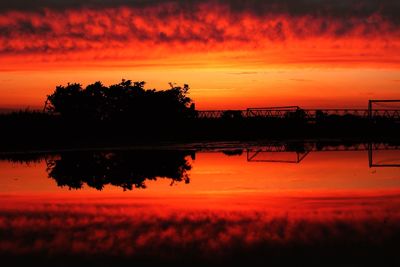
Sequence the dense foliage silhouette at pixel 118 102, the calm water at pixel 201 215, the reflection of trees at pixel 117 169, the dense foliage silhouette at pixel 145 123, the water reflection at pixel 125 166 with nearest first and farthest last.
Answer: the calm water at pixel 201 215 < the reflection of trees at pixel 117 169 < the water reflection at pixel 125 166 < the dense foliage silhouette at pixel 145 123 < the dense foliage silhouette at pixel 118 102

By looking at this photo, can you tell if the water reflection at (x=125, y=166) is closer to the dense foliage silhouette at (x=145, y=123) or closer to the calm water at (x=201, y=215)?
the calm water at (x=201, y=215)

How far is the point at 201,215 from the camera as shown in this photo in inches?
536

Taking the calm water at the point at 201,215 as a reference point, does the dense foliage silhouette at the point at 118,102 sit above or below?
above

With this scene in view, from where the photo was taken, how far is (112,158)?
3222cm

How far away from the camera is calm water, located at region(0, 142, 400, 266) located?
10.0 m

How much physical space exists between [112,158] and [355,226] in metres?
21.3

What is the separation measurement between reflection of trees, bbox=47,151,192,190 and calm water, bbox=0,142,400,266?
0.22 ft

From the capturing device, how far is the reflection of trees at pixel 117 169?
21.0 m

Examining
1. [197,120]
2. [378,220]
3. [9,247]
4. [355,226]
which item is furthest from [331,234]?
[197,120]

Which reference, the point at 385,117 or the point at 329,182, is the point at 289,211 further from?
the point at 385,117

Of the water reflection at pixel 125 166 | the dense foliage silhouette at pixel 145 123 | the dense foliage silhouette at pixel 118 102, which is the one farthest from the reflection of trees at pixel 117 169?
the dense foliage silhouette at pixel 118 102

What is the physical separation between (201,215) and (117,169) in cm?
1228

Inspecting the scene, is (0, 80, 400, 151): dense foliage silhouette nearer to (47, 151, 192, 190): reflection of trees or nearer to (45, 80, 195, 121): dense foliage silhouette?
(45, 80, 195, 121): dense foliage silhouette

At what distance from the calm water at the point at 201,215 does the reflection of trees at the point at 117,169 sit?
2.7 inches
